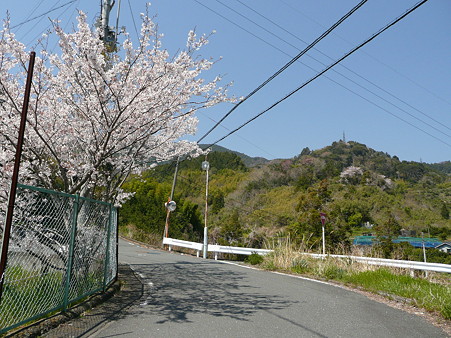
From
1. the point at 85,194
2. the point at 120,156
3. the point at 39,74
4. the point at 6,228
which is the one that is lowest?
the point at 6,228

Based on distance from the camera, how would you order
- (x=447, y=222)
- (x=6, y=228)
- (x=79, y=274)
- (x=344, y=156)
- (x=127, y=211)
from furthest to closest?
(x=344, y=156)
(x=447, y=222)
(x=127, y=211)
(x=79, y=274)
(x=6, y=228)

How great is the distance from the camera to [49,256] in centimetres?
538

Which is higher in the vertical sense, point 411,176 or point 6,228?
point 411,176

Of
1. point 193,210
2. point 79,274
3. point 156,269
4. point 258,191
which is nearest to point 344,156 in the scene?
point 258,191

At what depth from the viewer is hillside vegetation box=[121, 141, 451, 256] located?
2627 centimetres

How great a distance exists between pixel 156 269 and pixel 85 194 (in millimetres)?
5229

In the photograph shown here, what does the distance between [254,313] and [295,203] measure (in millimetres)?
42886

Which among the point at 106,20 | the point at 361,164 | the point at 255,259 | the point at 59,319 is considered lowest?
the point at 59,319

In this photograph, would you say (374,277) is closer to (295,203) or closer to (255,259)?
(255,259)

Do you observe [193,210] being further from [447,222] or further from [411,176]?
[411,176]

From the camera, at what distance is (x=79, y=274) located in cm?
602

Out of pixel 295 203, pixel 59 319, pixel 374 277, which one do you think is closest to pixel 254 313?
pixel 59 319

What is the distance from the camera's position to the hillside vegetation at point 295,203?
1034 inches

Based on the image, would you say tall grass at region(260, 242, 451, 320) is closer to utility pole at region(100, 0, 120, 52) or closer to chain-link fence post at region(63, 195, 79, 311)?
chain-link fence post at region(63, 195, 79, 311)
